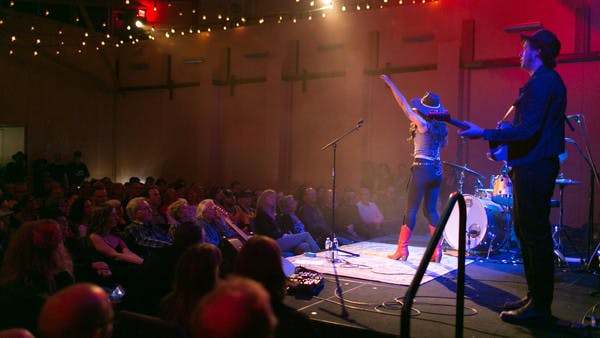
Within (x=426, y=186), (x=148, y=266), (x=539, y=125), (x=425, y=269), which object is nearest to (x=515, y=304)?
(x=539, y=125)

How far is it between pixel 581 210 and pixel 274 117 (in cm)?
776

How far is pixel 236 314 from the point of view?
1.24 m

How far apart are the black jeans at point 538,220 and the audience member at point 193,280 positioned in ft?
6.87

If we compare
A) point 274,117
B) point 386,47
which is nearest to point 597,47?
point 386,47

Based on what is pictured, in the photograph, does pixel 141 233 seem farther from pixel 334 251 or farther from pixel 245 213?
pixel 245 213

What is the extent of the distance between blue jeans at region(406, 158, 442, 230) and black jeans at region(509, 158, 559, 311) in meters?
2.51

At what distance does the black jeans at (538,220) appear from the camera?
3654 mm

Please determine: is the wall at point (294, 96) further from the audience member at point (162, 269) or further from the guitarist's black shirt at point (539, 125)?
the audience member at point (162, 269)

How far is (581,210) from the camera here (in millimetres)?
11094

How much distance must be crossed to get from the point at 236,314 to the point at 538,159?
9.90 ft

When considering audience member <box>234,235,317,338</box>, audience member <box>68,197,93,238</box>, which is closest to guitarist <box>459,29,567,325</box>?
audience member <box>234,235,317,338</box>

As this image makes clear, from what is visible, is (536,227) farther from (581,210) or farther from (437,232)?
(581,210)

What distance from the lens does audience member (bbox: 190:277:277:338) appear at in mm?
1234

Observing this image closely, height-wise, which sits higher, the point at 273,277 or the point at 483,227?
the point at 273,277
